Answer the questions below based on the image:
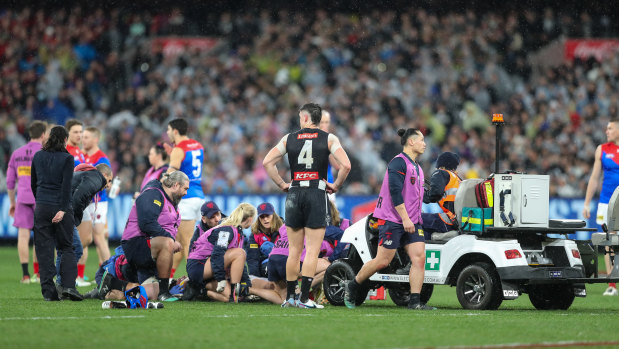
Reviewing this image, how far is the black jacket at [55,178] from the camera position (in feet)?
35.0

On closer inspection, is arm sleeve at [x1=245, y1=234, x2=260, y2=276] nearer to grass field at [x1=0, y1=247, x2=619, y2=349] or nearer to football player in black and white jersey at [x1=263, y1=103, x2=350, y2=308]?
grass field at [x1=0, y1=247, x2=619, y2=349]

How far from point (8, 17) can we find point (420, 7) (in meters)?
11.3

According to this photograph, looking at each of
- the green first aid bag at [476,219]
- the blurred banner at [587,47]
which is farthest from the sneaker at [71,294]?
the blurred banner at [587,47]

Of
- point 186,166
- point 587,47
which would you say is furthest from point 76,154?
point 587,47

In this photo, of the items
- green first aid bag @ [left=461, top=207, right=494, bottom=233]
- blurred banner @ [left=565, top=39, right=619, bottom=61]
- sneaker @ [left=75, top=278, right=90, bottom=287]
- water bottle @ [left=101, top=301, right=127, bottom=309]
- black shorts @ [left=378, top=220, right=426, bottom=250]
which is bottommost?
sneaker @ [left=75, top=278, right=90, bottom=287]

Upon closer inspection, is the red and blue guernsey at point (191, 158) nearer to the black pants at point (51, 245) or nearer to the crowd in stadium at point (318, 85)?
the black pants at point (51, 245)

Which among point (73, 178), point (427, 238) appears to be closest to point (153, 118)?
point (73, 178)

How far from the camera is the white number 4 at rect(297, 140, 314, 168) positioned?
9.96 m

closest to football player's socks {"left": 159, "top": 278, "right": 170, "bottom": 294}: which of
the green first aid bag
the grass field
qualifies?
the grass field

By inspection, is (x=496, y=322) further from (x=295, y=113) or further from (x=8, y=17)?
(x=8, y=17)

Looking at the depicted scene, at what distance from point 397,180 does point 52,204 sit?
11.9 feet

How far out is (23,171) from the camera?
46.6ft

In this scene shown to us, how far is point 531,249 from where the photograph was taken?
34.4ft

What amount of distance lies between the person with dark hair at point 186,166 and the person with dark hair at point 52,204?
2640 millimetres
